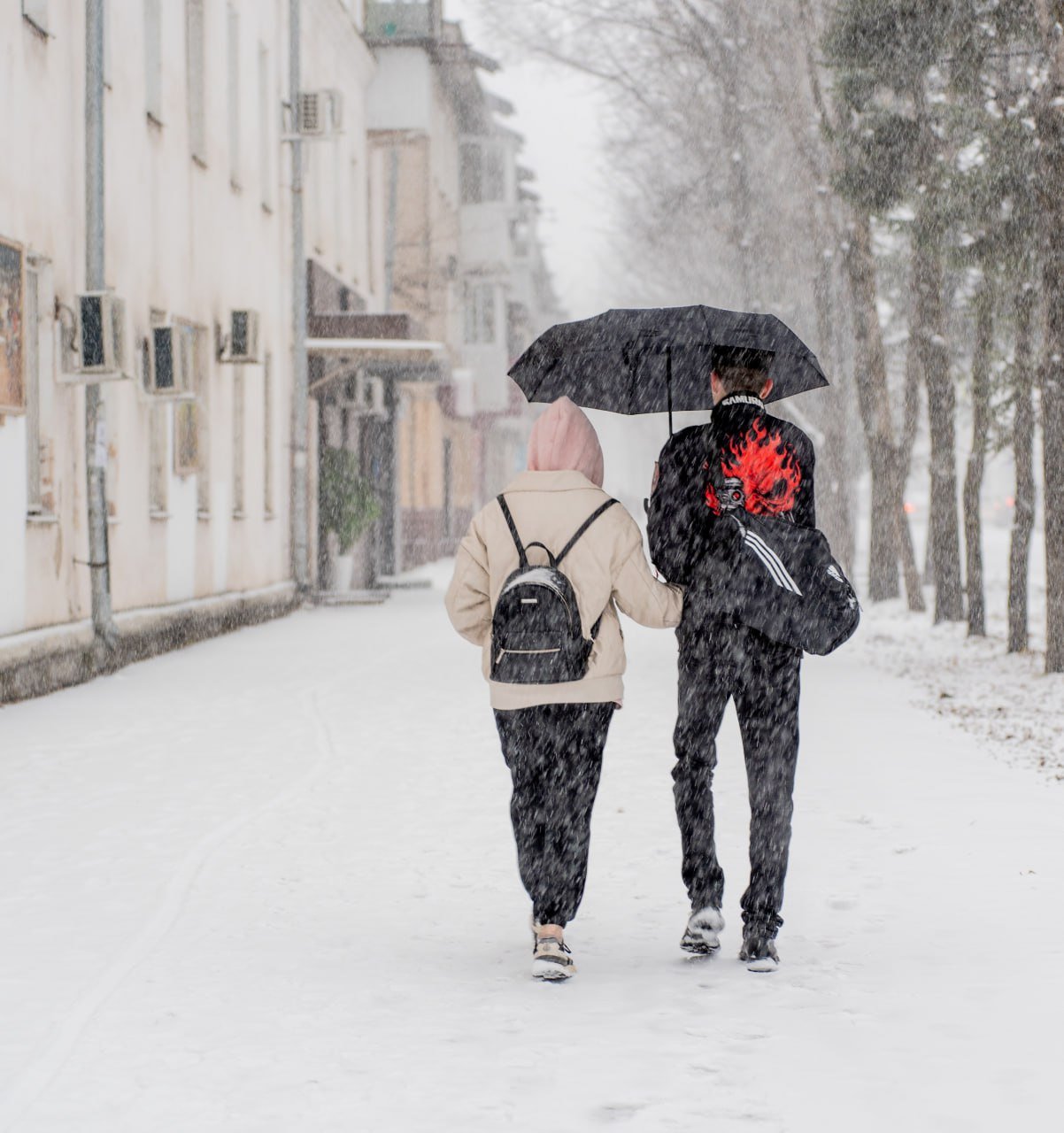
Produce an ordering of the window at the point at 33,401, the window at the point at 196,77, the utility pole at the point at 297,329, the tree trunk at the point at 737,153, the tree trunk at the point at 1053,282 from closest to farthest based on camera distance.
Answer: the tree trunk at the point at 1053,282 < the window at the point at 33,401 < the window at the point at 196,77 < the utility pole at the point at 297,329 < the tree trunk at the point at 737,153

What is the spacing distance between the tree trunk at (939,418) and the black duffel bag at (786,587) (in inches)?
588

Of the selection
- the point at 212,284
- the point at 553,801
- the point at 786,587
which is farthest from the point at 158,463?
the point at 786,587

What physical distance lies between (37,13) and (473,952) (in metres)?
10.7

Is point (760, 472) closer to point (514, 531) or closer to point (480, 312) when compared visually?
point (514, 531)

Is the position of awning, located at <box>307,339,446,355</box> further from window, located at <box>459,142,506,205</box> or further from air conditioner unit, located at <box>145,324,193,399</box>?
window, located at <box>459,142,506,205</box>

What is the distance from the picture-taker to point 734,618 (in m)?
5.46

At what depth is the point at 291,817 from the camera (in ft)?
28.3

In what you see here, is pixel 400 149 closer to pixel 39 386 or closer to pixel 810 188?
pixel 810 188

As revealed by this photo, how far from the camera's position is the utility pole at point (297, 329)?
85.3 feet

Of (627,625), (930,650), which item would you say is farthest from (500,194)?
(930,650)

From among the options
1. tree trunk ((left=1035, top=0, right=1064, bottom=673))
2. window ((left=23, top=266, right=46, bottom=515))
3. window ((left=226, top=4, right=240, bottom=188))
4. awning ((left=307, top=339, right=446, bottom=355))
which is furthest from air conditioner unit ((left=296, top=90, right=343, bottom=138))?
tree trunk ((left=1035, top=0, right=1064, bottom=673))

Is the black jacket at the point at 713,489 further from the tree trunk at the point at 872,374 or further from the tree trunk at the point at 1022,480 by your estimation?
the tree trunk at the point at 872,374

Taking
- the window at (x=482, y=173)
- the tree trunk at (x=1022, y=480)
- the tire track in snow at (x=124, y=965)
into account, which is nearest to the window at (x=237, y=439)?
the tree trunk at (x=1022, y=480)

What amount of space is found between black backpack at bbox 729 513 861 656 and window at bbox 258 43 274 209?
20256 millimetres
